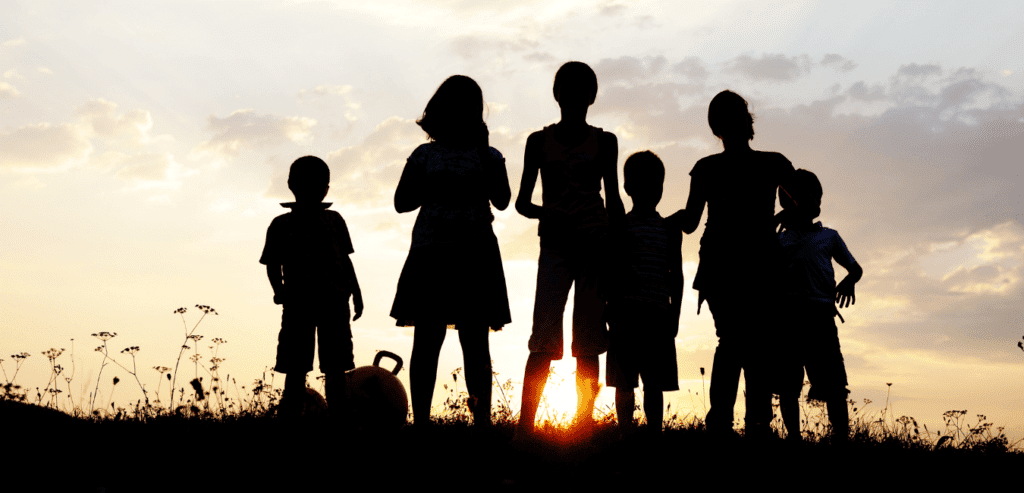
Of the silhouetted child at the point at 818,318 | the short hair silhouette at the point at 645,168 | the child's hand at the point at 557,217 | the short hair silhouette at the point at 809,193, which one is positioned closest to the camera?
the child's hand at the point at 557,217

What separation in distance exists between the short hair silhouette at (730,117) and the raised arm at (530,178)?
4.36ft

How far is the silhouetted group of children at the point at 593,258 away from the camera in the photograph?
17.3 ft

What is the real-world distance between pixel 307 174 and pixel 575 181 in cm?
252

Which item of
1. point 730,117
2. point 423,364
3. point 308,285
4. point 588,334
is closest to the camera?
point 423,364

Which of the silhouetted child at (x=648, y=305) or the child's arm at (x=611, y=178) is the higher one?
the child's arm at (x=611, y=178)

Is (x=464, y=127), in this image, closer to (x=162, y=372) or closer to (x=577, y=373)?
(x=577, y=373)

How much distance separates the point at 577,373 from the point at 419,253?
5.39ft

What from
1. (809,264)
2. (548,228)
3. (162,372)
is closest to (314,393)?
(162,372)

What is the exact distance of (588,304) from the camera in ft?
19.0

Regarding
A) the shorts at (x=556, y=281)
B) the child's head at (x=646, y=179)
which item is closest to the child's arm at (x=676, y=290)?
the child's head at (x=646, y=179)

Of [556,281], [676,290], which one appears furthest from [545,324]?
[676,290]

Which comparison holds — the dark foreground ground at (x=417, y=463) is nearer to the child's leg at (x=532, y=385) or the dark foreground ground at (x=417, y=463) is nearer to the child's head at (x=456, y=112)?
the child's leg at (x=532, y=385)

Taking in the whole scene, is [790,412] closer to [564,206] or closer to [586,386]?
[586,386]

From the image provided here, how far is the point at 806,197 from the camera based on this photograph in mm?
6984
